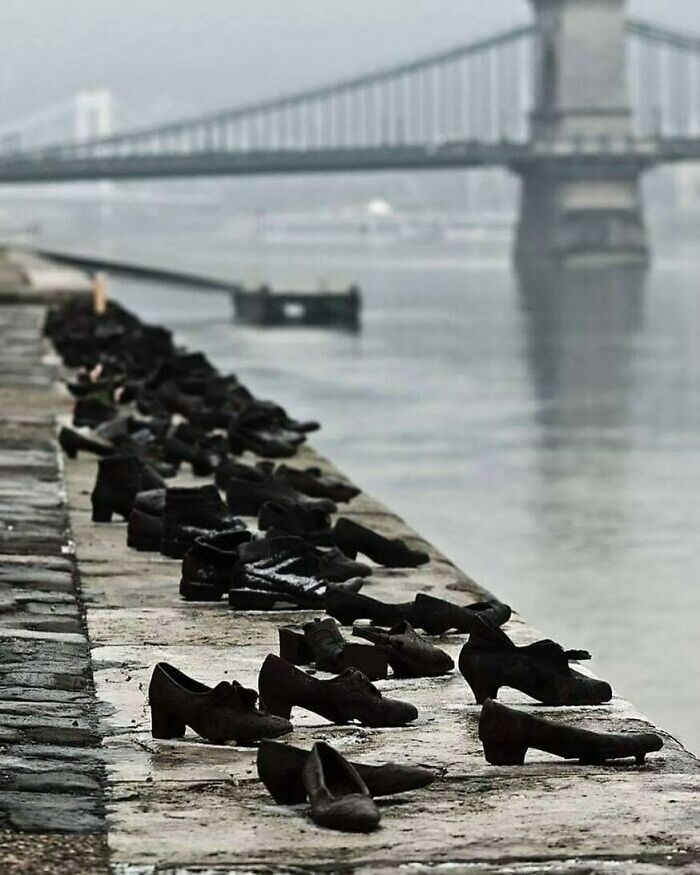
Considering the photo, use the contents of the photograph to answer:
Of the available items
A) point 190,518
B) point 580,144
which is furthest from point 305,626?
A: point 580,144

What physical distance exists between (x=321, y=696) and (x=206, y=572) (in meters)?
1.93

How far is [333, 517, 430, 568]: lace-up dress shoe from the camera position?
7953mm

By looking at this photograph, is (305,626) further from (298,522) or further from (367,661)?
(298,522)

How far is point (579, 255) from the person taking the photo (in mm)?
116312

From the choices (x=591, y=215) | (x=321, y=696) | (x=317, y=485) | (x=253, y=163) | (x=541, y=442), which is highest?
(x=253, y=163)

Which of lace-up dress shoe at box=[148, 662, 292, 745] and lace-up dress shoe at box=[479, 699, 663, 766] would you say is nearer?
lace-up dress shoe at box=[479, 699, 663, 766]

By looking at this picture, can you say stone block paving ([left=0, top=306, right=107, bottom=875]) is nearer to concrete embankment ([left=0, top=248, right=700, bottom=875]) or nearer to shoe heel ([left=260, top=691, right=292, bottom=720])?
concrete embankment ([left=0, top=248, right=700, bottom=875])

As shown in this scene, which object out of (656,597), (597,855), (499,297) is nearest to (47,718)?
(597,855)

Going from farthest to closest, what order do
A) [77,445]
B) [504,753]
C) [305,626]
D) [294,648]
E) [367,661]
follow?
[77,445], [305,626], [294,648], [367,661], [504,753]

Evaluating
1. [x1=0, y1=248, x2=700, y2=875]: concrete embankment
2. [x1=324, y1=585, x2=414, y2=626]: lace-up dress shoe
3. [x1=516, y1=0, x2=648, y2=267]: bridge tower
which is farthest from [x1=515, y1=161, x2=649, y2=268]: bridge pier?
[x1=0, y1=248, x2=700, y2=875]: concrete embankment

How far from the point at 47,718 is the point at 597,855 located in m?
1.54

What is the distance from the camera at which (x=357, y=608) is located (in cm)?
661

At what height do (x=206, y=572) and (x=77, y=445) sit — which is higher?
(x=206, y=572)

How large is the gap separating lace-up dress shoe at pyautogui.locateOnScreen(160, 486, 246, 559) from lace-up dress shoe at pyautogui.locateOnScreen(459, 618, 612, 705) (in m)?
2.52
